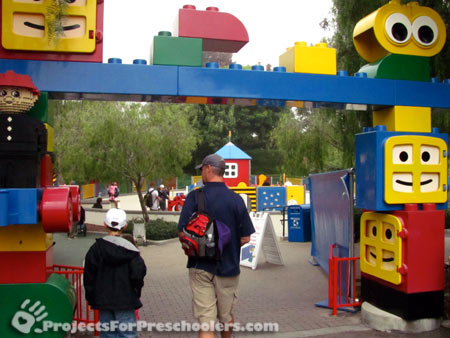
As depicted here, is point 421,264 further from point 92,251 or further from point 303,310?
point 92,251

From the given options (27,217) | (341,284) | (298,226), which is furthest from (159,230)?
(27,217)

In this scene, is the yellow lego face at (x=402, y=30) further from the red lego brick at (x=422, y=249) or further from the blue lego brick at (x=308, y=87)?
the red lego brick at (x=422, y=249)

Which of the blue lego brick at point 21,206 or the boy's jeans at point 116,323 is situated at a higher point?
the blue lego brick at point 21,206

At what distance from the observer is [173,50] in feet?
18.0

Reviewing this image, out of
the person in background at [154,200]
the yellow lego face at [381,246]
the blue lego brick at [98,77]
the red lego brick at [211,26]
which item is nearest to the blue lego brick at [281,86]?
the blue lego brick at [98,77]

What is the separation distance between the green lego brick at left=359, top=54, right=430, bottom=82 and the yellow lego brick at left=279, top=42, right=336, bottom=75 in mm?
594

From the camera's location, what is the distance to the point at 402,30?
20.0ft

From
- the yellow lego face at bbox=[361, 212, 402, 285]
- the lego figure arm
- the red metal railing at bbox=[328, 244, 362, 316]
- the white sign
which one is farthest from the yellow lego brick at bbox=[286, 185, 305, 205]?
the lego figure arm

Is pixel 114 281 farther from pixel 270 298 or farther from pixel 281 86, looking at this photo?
pixel 270 298

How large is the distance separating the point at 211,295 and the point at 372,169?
2.67 m

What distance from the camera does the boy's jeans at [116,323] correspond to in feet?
13.7

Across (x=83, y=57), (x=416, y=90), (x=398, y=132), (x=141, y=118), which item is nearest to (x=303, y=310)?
(x=398, y=132)

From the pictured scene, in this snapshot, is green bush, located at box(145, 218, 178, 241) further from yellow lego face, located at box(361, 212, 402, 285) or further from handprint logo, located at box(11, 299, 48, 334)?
handprint logo, located at box(11, 299, 48, 334)

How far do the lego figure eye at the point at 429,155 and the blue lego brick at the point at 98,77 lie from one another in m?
3.08
